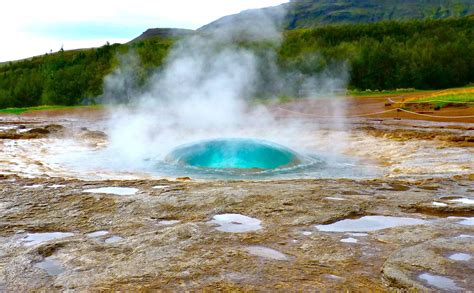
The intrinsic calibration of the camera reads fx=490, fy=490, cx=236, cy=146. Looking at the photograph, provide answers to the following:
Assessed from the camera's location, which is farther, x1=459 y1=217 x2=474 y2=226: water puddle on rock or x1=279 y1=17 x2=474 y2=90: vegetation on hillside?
x1=279 y1=17 x2=474 y2=90: vegetation on hillside

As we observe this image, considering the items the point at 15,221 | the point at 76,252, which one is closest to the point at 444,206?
the point at 76,252

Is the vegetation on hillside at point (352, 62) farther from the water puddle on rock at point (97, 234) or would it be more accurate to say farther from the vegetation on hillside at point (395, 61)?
the water puddle on rock at point (97, 234)

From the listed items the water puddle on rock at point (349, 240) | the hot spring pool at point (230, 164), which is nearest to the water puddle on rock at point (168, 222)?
the water puddle on rock at point (349, 240)

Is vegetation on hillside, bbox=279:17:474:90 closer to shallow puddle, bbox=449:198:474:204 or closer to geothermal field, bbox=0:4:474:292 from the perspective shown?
geothermal field, bbox=0:4:474:292

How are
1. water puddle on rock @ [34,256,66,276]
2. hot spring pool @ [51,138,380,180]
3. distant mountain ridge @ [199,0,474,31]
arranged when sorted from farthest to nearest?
distant mountain ridge @ [199,0,474,31] → hot spring pool @ [51,138,380,180] → water puddle on rock @ [34,256,66,276]

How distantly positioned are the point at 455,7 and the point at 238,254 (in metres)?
120

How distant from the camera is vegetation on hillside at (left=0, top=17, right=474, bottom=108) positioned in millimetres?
33500

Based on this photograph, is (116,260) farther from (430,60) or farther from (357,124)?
(430,60)

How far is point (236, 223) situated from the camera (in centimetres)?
327

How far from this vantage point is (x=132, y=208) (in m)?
3.69

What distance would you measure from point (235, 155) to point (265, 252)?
193 inches

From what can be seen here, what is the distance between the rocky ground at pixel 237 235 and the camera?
229 centimetres

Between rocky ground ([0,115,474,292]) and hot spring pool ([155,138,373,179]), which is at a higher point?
rocky ground ([0,115,474,292])

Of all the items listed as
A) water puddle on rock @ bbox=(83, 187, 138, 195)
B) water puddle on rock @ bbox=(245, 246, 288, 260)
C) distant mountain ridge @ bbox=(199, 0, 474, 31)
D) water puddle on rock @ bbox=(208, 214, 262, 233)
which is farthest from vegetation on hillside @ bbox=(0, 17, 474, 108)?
distant mountain ridge @ bbox=(199, 0, 474, 31)
